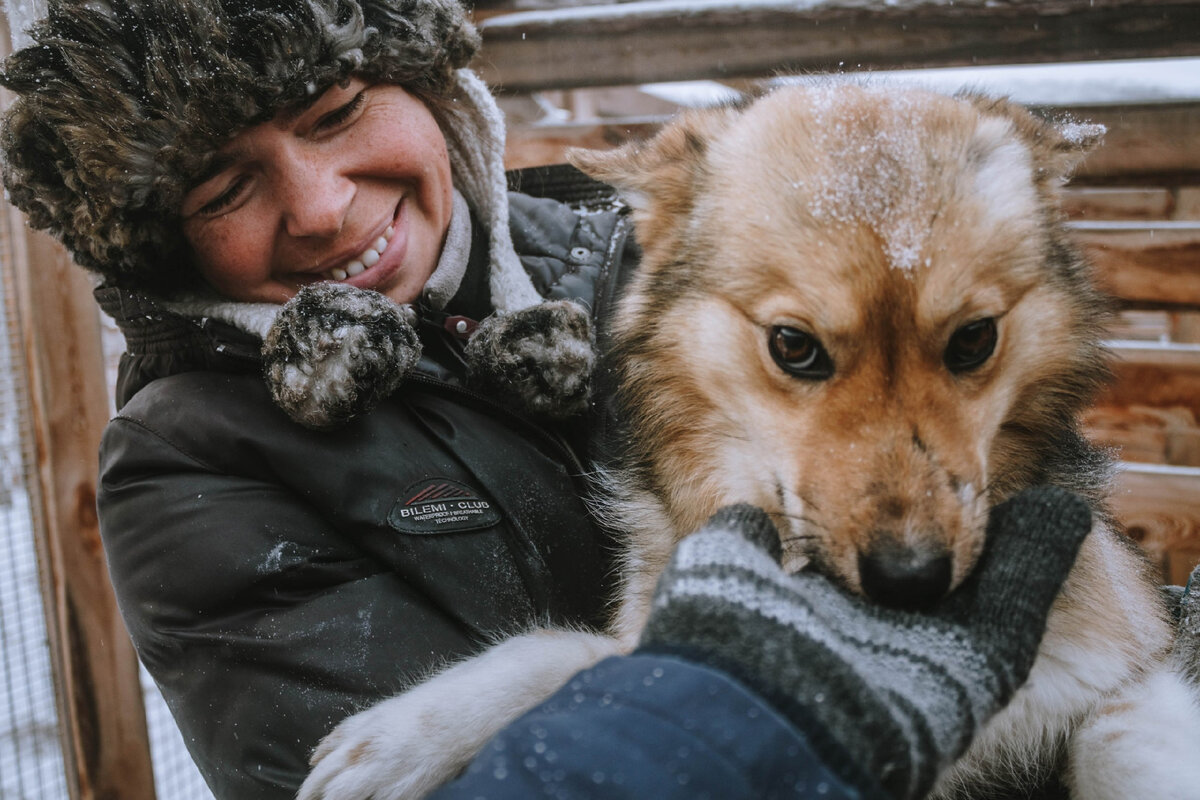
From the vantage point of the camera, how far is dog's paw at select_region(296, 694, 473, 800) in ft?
4.70

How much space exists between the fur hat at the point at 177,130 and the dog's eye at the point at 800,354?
52 centimetres

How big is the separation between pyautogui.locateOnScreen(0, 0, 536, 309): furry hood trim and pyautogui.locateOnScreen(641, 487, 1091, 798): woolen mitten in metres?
1.34

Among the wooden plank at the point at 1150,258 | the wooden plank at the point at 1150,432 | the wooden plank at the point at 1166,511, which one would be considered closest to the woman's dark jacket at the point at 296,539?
the wooden plank at the point at 1166,511

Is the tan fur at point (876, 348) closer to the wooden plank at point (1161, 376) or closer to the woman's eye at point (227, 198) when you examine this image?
the woman's eye at point (227, 198)

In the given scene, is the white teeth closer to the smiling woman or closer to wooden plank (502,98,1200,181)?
the smiling woman

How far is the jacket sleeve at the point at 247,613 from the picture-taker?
155cm

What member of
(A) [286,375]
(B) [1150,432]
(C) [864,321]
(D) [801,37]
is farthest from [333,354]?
(B) [1150,432]

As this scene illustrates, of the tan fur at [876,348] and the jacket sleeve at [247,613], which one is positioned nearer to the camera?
the tan fur at [876,348]

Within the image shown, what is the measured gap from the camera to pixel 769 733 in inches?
36.3

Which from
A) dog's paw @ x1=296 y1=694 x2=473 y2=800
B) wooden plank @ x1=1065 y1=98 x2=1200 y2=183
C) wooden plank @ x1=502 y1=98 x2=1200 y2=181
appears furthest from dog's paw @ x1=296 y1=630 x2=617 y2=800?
wooden plank @ x1=1065 y1=98 x2=1200 y2=183

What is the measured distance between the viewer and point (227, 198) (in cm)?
187

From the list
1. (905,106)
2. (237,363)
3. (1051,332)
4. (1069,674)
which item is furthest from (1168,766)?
(237,363)

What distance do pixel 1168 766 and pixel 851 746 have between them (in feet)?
2.74

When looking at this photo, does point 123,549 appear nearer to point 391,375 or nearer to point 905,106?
point 391,375
